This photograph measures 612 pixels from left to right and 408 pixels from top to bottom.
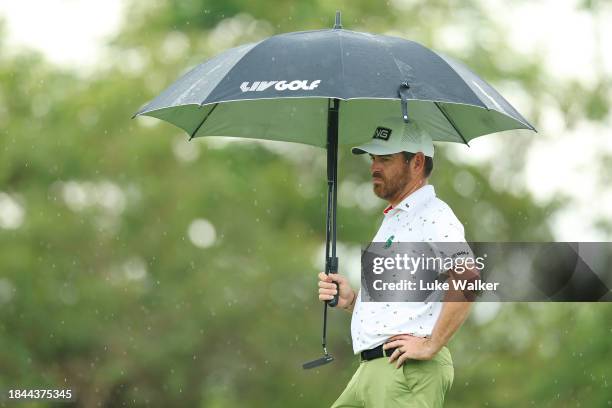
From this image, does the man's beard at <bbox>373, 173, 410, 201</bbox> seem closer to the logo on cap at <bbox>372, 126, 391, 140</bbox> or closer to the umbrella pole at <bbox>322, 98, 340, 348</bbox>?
the logo on cap at <bbox>372, 126, 391, 140</bbox>

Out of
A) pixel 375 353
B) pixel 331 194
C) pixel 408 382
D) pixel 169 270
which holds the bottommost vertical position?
pixel 169 270

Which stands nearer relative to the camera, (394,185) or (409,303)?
(409,303)

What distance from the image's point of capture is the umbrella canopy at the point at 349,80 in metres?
4.43

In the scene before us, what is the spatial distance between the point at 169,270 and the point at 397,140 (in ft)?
34.4

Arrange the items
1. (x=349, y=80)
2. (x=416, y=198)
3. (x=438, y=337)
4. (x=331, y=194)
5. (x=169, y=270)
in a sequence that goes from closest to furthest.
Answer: (x=438, y=337) < (x=349, y=80) < (x=416, y=198) < (x=331, y=194) < (x=169, y=270)

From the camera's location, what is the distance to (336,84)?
173 inches

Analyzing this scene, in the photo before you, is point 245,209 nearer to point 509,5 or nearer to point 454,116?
point 509,5

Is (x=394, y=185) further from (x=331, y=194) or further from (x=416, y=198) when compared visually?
(x=331, y=194)

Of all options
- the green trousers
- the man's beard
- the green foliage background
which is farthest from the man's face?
the green foliage background

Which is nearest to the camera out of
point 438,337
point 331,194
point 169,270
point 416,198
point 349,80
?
point 438,337

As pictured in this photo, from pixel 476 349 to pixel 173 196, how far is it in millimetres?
4508

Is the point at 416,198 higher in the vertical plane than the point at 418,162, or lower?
lower

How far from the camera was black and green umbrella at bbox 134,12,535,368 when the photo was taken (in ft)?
14.5

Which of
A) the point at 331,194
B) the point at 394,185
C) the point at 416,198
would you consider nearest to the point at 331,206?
the point at 331,194
